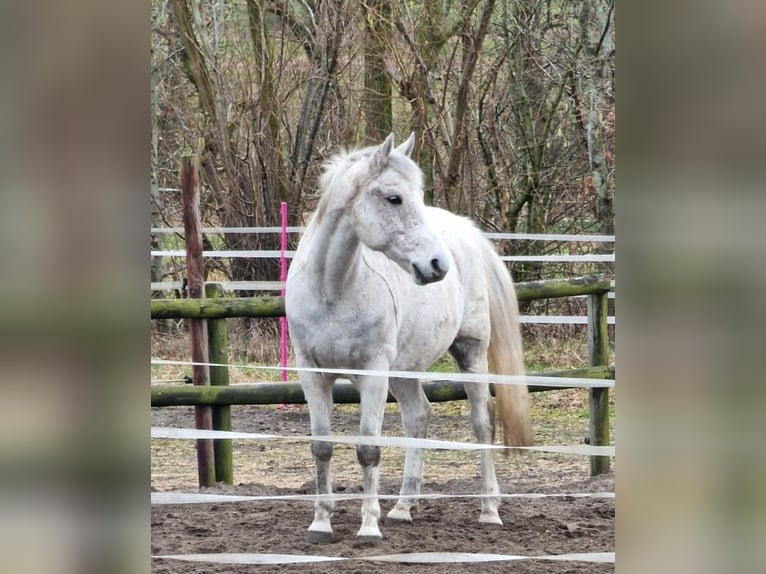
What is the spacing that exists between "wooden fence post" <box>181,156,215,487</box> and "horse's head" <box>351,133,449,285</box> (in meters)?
0.81

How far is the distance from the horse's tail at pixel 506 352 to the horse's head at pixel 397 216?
804mm

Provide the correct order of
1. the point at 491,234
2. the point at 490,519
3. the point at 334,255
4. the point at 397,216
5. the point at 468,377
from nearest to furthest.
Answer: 1. the point at 397,216
2. the point at 334,255
3. the point at 468,377
4. the point at 490,519
5. the point at 491,234

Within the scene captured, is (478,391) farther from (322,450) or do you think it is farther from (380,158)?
(380,158)

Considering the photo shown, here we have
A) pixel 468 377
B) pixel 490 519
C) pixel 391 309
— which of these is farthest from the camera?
pixel 490 519

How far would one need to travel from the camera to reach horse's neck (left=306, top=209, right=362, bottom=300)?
2.96 meters

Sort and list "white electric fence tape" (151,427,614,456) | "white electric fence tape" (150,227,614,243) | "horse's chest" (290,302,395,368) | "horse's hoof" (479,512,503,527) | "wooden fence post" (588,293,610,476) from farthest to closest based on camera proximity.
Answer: "white electric fence tape" (150,227,614,243) → "wooden fence post" (588,293,610,476) → "horse's hoof" (479,512,503,527) → "horse's chest" (290,302,395,368) → "white electric fence tape" (151,427,614,456)

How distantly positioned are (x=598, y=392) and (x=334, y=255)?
5.05 feet

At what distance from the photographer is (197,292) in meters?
3.62

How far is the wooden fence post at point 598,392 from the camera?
3965 mm

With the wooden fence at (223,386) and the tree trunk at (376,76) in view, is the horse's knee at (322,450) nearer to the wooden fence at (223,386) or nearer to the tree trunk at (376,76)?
the wooden fence at (223,386)

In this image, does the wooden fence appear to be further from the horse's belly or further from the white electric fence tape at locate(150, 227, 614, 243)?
the white electric fence tape at locate(150, 227, 614, 243)

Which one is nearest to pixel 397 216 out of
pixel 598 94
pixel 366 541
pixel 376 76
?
pixel 366 541

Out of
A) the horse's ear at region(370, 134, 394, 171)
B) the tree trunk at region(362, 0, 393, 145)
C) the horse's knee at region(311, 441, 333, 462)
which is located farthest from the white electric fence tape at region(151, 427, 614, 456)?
the tree trunk at region(362, 0, 393, 145)
